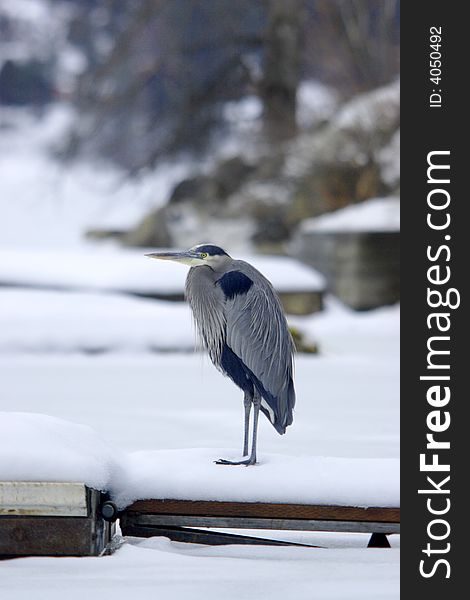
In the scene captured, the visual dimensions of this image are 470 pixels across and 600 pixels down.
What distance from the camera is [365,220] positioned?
12.3 m

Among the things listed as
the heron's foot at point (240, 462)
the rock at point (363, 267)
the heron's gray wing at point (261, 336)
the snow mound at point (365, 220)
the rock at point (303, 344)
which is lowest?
the heron's foot at point (240, 462)

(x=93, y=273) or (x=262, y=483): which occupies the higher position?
(x=93, y=273)

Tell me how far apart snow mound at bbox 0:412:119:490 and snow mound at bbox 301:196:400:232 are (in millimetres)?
8871

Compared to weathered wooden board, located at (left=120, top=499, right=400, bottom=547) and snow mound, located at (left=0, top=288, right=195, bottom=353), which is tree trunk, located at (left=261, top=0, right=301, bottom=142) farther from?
weathered wooden board, located at (left=120, top=499, right=400, bottom=547)

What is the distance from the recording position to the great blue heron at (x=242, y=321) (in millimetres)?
3582

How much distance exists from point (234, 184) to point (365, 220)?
430cm

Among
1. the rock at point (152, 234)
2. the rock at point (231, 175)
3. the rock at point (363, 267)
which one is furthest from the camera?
the rock at point (231, 175)

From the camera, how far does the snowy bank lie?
10.5 feet

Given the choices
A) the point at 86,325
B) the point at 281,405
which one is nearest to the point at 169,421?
the point at 281,405

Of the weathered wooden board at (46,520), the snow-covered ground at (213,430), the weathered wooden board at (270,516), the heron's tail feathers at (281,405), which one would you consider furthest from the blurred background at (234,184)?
the weathered wooden board at (46,520)

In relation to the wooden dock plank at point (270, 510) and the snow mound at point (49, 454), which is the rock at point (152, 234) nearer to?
the snow mound at point (49, 454)

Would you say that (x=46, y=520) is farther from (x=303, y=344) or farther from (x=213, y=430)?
(x=303, y=344)

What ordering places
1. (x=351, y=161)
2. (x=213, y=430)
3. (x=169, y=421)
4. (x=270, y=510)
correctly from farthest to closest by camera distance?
(x=351, y=161) → (x=169, y=421) → (x=213, y=430) → (x=270, y=510)

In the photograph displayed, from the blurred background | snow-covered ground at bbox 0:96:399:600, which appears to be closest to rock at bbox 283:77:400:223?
the blurred background
